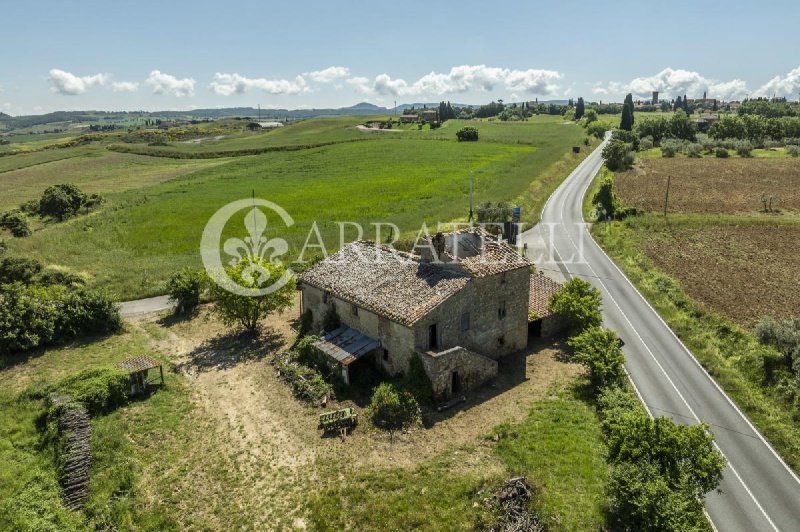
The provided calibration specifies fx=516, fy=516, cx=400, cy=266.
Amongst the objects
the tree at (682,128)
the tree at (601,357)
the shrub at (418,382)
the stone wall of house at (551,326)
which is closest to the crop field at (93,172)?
the shrub at (418,382)

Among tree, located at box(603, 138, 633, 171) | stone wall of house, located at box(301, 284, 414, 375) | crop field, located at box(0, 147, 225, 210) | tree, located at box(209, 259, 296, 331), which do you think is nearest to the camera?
stone wall of house, located at box(301, 284, 414, 375)

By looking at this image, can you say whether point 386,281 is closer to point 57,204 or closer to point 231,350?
point 231,350

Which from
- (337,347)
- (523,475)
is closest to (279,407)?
(337,347)

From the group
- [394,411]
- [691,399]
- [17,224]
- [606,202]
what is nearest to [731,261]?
[606,202]

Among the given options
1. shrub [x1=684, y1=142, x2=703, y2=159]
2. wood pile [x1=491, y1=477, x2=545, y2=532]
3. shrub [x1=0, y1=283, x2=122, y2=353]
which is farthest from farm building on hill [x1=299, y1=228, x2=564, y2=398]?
shrub [x1=684, y1=142, x2=703, y2=159]

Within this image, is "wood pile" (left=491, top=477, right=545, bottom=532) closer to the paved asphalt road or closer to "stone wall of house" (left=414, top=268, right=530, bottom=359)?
the paved asphalt road

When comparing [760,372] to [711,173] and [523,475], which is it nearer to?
[523,475]
